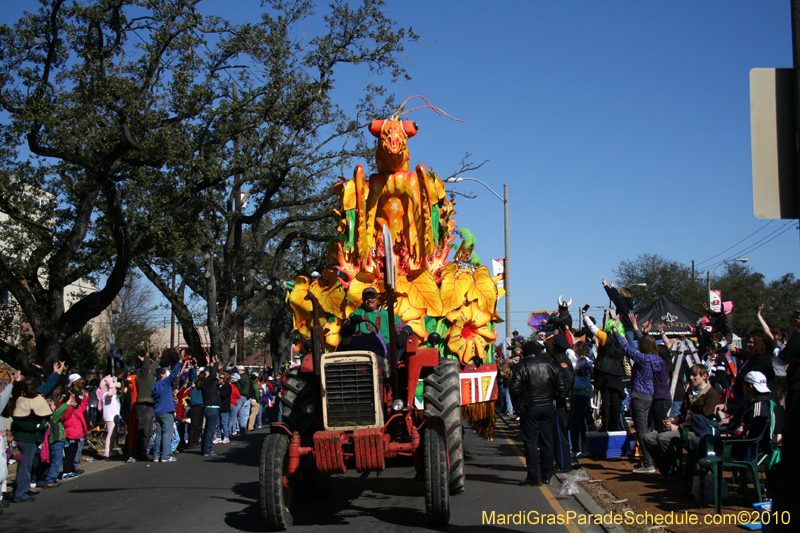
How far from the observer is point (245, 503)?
8.15 m

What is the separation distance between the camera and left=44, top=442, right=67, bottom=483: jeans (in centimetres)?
1024

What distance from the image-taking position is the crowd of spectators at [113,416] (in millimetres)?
9383

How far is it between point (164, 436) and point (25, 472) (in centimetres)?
371

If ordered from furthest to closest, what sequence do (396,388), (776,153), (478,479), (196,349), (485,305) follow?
(196,349) → (485,305) → (478,479) → (396,388) → (776,153)

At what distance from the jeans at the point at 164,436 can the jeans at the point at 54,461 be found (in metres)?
2.31

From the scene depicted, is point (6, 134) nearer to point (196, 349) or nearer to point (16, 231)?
point (16, 231)

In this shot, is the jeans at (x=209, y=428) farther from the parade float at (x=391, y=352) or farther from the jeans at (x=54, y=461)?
the parade float at (x=391, y=352)

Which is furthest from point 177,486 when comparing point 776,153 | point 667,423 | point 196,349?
point 196,349

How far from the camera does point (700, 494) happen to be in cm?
694

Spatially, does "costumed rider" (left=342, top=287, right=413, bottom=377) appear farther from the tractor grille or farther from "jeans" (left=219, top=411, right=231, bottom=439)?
"jeans" (left=219, top=411, right=231, bottom=439)

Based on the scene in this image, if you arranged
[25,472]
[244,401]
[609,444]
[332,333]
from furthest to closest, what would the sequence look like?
[244,401] < [609,444] < [332,333] < [25,472]

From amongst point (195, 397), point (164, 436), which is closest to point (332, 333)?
point (164, 436)

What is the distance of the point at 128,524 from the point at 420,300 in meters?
4.78

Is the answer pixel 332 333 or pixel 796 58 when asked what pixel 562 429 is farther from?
pixel 796 58
